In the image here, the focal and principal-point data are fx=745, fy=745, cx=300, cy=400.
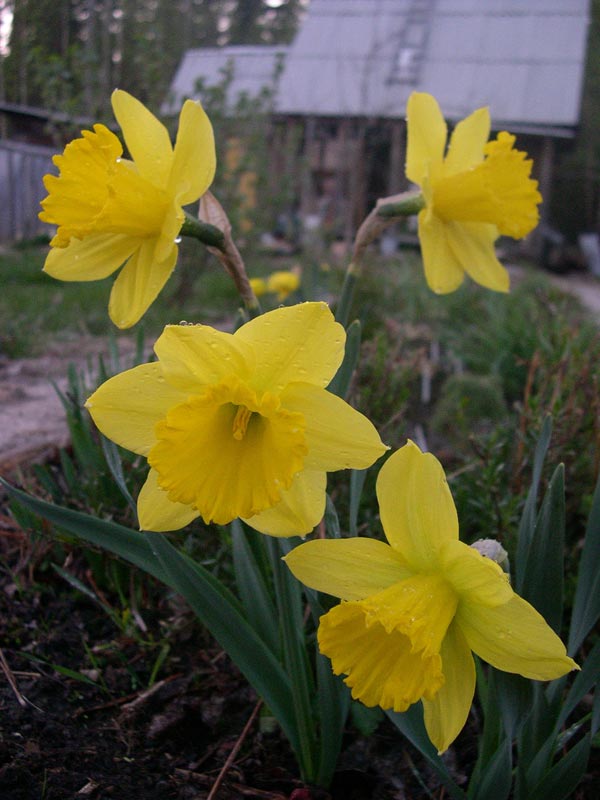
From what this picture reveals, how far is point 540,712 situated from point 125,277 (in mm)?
850

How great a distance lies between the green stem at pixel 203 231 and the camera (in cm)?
103

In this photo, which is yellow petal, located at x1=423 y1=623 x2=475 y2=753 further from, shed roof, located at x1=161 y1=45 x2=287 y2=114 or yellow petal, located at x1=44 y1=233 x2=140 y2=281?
shed roof, located at x1=161 y1=45 x2=287 y2=114

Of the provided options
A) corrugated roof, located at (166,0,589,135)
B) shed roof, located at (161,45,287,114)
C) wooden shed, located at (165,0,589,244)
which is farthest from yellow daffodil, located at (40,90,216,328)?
corrugated roof, located at (166,0,589,135)

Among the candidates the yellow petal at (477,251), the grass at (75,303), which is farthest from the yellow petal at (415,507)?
the grass at (75,303)

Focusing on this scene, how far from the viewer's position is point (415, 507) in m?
0.86

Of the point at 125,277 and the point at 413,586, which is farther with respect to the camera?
the point at 125,277

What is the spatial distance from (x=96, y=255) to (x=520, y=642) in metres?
0.79

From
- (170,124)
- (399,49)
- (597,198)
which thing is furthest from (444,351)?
(597,198)

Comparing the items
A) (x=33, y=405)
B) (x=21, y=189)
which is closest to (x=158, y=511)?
(x=33, y=405)

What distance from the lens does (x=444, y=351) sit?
14.6 feet

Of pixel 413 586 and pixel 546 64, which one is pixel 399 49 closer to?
pixel 546 64

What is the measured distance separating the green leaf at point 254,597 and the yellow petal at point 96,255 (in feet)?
1.43

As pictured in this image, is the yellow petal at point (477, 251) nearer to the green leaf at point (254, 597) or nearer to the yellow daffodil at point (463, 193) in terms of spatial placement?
the yellow daffodil at point (463, 193)

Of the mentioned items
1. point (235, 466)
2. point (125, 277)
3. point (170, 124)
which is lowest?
point (235, 466)
